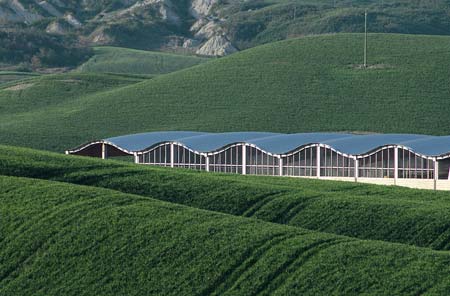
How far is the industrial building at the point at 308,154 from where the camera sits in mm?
69562

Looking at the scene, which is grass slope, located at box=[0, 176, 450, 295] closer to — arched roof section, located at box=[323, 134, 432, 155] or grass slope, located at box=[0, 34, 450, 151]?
arched roof section, located at box=[323, 134, 432, 155]

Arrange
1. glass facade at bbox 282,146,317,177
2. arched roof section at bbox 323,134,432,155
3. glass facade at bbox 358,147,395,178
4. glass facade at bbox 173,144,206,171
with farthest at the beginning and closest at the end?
glass facade at bbox 173,144,206,171 → glass facade at bbox 282,146,317,177 → arched roof section at bbox 323,134,432,155 → glass facade at bbox 358,147,395,178

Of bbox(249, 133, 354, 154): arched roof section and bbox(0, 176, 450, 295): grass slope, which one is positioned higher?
bbox(249, 133, 354, 154): arched roof section

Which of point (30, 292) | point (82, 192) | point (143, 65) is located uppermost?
point (143, 65)

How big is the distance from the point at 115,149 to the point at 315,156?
56.8 feet

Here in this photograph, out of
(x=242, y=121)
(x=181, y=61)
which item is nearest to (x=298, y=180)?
(x=242, y=121)

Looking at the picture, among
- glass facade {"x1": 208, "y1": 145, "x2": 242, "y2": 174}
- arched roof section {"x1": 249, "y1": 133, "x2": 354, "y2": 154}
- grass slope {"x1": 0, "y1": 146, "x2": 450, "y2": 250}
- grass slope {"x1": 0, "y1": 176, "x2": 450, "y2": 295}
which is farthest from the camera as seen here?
glass facade {"x1": 208, "y1": 145, "x2": 242, "y2": 174}

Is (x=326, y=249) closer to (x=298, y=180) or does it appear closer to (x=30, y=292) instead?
(x=30, y=292)

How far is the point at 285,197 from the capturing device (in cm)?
4419

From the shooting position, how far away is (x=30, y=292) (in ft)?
112

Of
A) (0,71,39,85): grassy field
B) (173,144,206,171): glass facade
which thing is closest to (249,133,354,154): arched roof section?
(173,144,206,171): glass facade

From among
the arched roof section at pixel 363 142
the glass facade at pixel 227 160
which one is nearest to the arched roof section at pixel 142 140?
the glass facade at pixel 227 160

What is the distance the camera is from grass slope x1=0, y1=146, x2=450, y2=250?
134 ft

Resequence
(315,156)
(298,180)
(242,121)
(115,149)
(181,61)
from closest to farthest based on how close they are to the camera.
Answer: (298,180), (315,156), (115,149), (242,121), (181,61)
